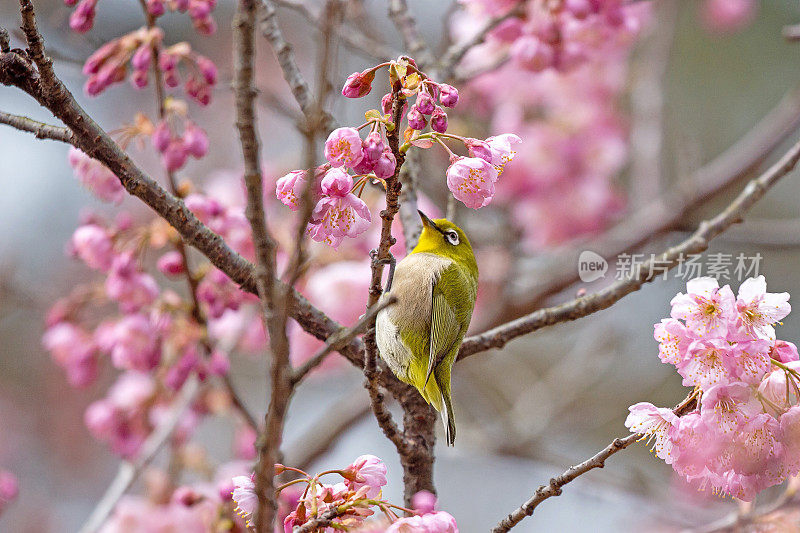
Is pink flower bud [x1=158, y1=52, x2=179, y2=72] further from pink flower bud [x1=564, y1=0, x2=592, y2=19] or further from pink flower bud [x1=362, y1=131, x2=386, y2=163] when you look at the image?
pink flower bud [x1=564, y1=0, x2=592, y2=19]

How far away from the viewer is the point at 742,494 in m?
1.46

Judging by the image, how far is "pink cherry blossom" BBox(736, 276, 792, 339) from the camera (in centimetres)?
139

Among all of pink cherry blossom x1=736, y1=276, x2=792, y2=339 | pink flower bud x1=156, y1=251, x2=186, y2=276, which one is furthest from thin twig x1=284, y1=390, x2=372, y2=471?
pink cherry blossom x1=736, y1=276, x2=792, y2=339

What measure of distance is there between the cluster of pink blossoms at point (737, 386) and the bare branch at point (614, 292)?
342 mm

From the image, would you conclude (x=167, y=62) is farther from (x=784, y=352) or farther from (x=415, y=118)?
(x=784, y=352)

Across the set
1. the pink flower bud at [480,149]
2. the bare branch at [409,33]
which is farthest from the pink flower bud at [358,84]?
the bare branch at [409,33]

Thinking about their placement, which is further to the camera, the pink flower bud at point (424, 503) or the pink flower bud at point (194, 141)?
the pink flower bud at point (194, 141)

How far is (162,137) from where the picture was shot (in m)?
2.09

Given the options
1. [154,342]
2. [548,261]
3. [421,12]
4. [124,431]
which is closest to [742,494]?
[154,342]

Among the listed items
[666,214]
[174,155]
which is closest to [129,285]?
[174,155]

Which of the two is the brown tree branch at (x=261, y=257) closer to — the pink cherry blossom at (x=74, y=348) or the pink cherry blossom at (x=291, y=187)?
the pink cherry blossom at (x=291, y=187)

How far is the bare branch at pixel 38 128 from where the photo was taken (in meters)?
1.52

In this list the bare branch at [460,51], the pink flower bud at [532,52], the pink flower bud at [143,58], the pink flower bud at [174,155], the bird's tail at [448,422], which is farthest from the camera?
the pink flower bud at [532,52]

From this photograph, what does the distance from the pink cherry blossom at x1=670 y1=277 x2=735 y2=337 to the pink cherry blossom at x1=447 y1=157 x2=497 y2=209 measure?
41cm
